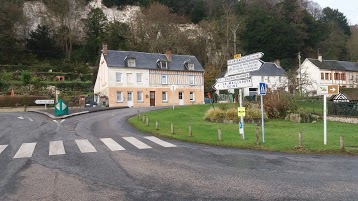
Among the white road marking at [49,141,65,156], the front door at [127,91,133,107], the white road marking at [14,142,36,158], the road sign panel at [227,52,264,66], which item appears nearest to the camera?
the white road marking at [14,142,36,158]

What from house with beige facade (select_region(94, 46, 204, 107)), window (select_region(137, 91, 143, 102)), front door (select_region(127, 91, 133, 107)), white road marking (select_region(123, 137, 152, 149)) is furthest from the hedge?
white road marking (select_region(123, 137, 152, 149))

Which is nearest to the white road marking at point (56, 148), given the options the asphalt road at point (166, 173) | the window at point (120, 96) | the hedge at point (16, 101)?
the asphalt road at point (166, 173)

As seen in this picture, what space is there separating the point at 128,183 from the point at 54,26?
232 ft

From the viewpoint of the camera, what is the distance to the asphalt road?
258 inches

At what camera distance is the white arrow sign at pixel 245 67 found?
42.4ft

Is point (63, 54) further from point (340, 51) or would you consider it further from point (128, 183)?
point (128, 183)

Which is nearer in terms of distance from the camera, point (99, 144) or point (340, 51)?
point (99, 144)

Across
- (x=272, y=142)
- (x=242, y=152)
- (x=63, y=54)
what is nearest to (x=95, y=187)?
(x=242, y=152)

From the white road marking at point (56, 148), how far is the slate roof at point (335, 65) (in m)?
56.9

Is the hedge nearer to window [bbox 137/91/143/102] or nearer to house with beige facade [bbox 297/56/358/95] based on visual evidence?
window [bbox 137/91/143/102]

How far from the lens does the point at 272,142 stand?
13.9 meters

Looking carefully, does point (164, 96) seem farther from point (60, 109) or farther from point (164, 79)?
point (60, 109)

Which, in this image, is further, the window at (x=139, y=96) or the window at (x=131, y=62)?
the window at (x=139, y=96)

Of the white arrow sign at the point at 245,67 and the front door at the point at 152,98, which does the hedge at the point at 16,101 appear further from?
the white arrow sign at the point at 245,67
